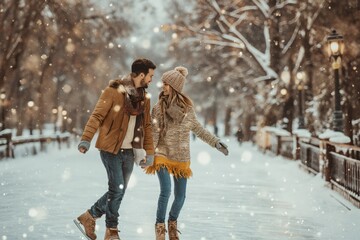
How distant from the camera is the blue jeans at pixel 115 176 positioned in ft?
20.9

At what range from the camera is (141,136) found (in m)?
6.45

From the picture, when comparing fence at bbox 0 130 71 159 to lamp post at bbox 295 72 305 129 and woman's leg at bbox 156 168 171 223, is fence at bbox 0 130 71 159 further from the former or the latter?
woman's leg at bbox 156 168 171 223

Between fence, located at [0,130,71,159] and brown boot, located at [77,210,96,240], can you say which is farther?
fence, located at [0,130,71,159]

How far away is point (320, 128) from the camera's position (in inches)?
1156

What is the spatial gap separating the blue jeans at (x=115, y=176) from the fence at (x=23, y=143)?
17.0 m

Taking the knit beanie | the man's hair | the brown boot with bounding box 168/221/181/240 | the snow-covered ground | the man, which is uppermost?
the man's hair

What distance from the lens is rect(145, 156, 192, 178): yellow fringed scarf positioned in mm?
6574

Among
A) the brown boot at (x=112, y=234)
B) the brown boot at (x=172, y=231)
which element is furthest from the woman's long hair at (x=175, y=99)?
the brown boot at (x=112, y=234)

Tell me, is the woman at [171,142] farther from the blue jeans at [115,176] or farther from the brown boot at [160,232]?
the blue jeans at [115,176]

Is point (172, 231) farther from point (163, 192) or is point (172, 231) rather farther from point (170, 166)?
point (170, 166)

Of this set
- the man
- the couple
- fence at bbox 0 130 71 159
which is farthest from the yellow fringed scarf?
fence at bbox 0 130 71 159

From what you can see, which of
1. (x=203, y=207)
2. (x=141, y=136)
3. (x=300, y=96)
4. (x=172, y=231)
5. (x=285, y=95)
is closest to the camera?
(x=141, y=136)

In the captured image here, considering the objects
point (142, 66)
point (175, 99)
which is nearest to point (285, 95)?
point (175, 99)

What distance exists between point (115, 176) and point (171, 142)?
70 cm
